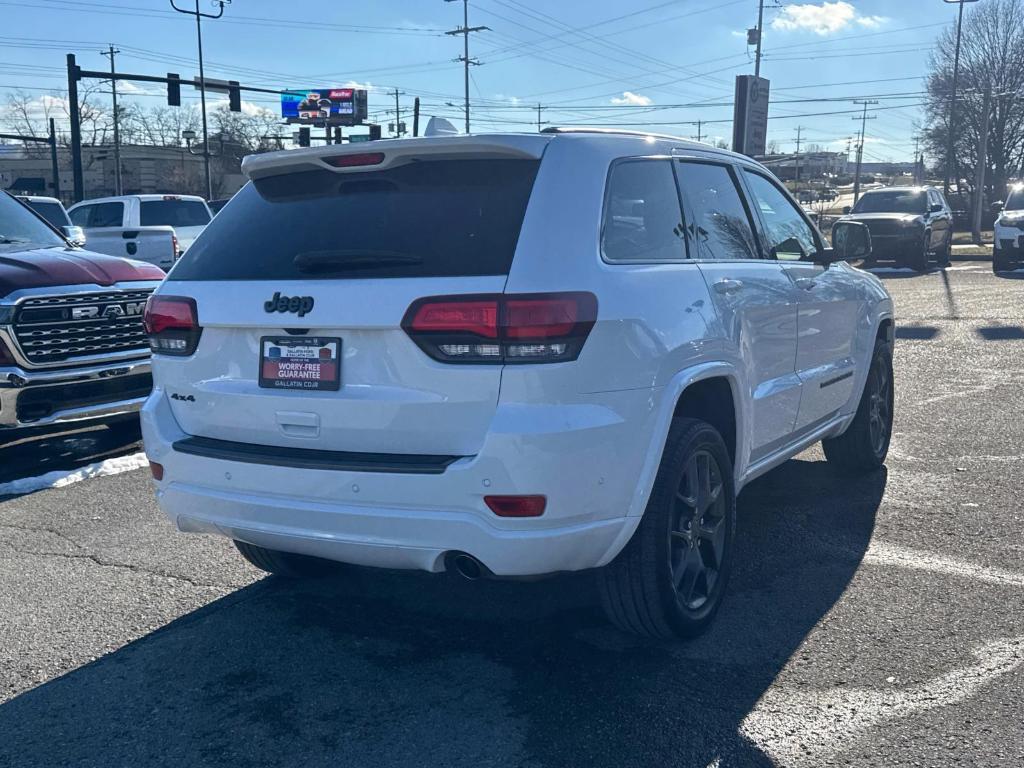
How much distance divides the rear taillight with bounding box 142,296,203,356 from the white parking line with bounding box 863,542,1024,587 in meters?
3.11

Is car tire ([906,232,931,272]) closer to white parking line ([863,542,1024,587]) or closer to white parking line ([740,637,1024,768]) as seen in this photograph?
white parking line ([863,542,1024,587])

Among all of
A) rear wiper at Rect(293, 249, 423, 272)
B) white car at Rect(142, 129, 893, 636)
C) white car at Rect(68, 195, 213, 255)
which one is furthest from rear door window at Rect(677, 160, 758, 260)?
white car at Rect(68, 195, 213, 255)

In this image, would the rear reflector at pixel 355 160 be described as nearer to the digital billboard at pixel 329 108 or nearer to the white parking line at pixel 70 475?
the white parking line at pixel 70 475

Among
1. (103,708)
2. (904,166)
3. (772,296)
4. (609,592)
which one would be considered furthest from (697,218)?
(904,166)

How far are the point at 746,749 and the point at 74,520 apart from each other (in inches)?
152

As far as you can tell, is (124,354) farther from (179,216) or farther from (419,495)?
(179,216)

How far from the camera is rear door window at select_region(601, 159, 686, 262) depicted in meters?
3.60

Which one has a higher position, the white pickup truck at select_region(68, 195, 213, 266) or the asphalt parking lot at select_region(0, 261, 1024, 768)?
the white pickup truck at select_region(68, 195, 213, 266)

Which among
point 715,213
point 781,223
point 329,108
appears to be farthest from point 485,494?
point 329,108

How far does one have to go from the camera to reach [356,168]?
12.1 feet

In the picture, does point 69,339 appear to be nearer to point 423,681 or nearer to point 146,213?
point 423,681

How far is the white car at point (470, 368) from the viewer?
3186 mm

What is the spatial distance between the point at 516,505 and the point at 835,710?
48.6 inches

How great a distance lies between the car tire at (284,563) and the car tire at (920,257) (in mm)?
22125
